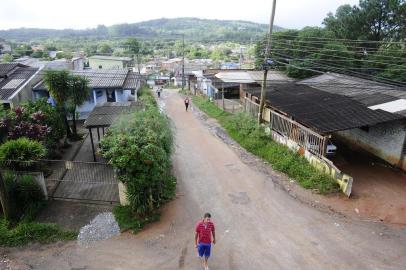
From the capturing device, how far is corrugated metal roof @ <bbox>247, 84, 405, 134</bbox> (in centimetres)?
1230

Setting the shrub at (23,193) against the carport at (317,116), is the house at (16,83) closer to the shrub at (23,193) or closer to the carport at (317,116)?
the shrub at (23,193)

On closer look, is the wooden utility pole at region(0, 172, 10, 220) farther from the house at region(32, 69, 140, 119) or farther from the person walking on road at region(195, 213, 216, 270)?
the house at region(32, 69, 140, 119)

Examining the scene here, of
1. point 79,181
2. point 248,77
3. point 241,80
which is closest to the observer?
point 79,181

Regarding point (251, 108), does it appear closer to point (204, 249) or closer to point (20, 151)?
point (20, 151)

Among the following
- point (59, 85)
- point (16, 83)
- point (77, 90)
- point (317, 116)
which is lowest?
point (317, 116)

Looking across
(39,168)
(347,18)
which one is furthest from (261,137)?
(347,18)

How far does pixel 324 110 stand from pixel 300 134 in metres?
1.81

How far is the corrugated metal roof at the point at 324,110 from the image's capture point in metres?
12.3

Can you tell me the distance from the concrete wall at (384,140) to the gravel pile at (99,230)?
1182 centimetres

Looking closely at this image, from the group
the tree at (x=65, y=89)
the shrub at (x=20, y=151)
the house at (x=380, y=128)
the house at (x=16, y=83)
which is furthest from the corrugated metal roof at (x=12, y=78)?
the house at (x=380, y=128)

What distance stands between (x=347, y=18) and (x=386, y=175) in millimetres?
25884

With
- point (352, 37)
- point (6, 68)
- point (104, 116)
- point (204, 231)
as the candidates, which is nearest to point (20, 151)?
point (104, 116)

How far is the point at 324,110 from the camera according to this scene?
14336 millimetres

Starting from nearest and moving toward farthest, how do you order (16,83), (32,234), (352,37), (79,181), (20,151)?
(32,234)
(20,151)
(79,181)
(16,83)
(352,37)
